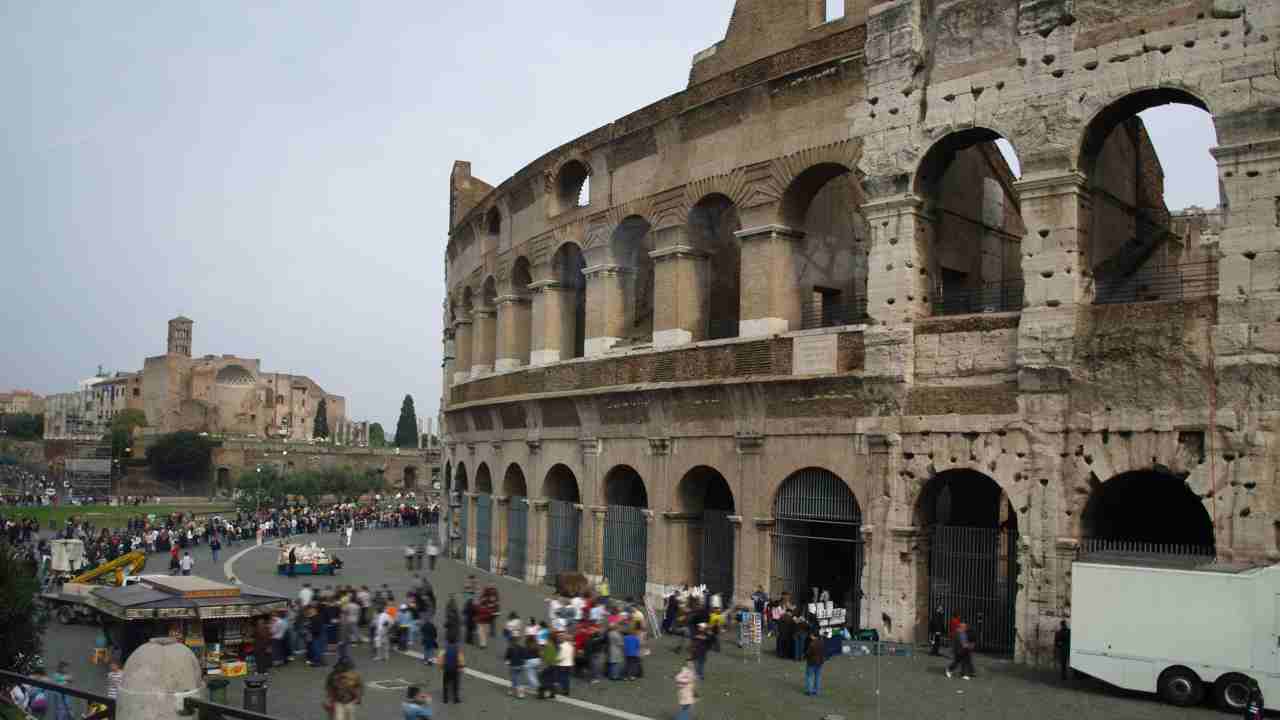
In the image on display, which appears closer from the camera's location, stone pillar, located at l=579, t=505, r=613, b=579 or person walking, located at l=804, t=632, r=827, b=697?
person walking, located at l=804, t=632, r=827, b=697

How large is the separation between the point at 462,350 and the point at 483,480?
4.50 m

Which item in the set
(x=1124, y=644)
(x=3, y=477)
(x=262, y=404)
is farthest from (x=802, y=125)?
(x=262, y=404)

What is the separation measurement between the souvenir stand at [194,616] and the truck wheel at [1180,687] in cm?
1283

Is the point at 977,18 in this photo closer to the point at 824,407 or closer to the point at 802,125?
the point at 802,125

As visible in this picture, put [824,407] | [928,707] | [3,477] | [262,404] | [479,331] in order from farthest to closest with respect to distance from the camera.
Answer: [262,404] → [3,477] → [479,331] → [824,407] → [928,707]

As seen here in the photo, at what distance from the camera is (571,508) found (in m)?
27.0

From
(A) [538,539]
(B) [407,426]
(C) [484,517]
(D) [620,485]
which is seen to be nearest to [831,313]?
(D) [620,485]

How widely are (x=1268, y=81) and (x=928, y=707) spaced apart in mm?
9521

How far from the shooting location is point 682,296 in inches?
923

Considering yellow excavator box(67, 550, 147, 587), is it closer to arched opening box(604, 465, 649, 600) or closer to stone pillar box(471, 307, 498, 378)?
stone pillar box(471, 307, 498, 378)

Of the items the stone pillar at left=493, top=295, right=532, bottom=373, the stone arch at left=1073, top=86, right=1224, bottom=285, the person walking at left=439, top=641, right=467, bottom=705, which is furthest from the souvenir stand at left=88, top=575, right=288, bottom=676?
the stone arch at left=1073, top=86, right=1224, bottom=285

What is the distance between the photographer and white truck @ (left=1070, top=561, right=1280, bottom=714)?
13992 mm

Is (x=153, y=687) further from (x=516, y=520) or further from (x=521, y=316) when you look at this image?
(x=521, y=316)

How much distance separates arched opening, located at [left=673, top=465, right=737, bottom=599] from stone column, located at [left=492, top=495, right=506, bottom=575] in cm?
857
